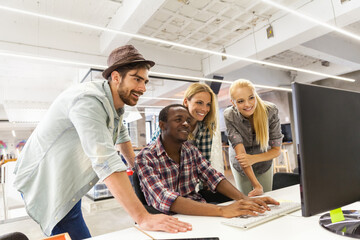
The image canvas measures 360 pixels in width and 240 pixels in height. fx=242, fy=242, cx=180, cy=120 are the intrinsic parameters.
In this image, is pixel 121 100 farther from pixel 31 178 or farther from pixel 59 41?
pixel 59 41

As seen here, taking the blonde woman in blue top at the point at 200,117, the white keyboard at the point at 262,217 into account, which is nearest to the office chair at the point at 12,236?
the white keyboard at the point at 262,217

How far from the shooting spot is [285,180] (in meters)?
1.87

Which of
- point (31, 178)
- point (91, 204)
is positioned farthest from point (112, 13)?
point (31, 178)

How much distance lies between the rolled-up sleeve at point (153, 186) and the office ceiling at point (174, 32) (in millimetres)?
2311

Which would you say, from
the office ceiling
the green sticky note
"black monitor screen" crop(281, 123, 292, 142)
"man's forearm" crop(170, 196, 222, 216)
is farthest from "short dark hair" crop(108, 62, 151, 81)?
"black monitor screen" crop(281, 123, 292, 142)

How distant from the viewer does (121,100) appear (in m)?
1.16

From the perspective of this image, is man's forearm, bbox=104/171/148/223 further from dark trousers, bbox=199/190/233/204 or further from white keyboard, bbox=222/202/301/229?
dark trousers, bbox=199/190/233/204

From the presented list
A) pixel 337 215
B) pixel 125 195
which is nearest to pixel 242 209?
pixel 337 215

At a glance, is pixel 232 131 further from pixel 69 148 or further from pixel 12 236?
pixel 12 236

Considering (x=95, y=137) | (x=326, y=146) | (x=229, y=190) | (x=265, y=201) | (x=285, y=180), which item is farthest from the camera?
(x=285, y=180)

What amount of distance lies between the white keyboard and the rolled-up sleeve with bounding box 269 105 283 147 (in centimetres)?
87

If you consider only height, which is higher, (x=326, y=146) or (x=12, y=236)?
(x=326, y=146)

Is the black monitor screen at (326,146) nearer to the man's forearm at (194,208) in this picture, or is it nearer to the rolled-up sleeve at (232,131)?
the man's forearm at (194,208)

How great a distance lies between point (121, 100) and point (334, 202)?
36.2 inches
